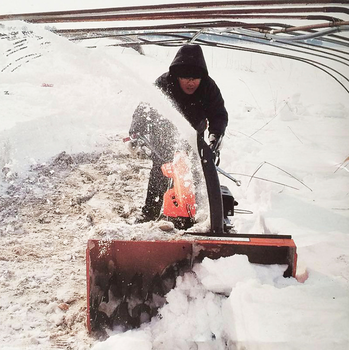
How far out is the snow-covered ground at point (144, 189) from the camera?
2.97 ft

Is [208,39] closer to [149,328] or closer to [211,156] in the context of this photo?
[211,156]

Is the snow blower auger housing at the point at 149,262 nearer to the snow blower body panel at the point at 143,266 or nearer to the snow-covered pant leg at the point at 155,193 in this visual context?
the snow blower body panel at the point at 143,266

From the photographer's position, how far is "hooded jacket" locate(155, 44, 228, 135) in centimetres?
132

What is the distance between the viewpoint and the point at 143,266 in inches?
39.0

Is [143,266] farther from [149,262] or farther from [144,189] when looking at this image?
[144,189]

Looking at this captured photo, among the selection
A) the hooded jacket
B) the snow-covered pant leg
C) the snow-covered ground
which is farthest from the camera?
the snow-covered pant leg

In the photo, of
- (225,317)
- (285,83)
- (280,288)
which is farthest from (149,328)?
(285,83)

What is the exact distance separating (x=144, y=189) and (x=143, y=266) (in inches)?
34.4

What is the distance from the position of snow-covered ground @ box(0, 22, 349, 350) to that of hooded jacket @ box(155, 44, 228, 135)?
0.05m

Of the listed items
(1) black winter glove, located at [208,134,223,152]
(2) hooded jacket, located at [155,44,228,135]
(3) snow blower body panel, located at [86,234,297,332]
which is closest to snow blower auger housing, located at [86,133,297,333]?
(3) snow blower body panel, located at [86,234,297,332]

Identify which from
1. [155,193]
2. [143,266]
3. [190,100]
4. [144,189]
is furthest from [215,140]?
[143,266]

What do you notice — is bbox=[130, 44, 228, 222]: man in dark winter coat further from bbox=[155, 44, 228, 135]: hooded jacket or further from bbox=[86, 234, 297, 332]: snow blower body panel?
bbox=[86, 234, 297, 332]: snow blower body panel

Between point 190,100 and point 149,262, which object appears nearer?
point 149,262

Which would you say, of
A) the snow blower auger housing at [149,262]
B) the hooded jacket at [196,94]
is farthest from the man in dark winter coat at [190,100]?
the snow blower auger housing at [149,262]
